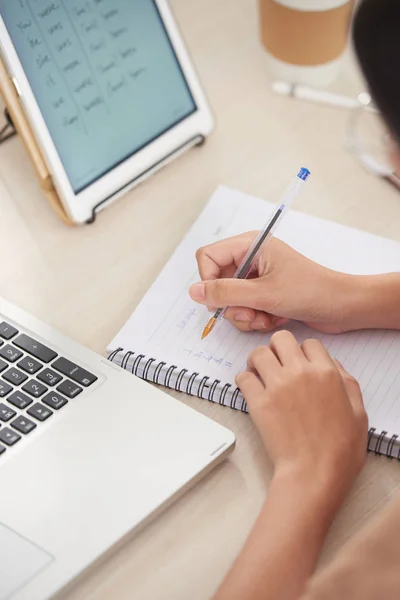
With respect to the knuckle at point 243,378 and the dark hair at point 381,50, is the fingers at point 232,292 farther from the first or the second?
the dark hair at point 381,50

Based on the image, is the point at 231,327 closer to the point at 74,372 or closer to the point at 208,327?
the point at 208,327

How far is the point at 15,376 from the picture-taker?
73cm

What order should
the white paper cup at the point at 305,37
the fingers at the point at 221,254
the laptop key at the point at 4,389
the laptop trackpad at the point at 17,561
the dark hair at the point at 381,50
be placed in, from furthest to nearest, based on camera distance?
the white paper cup at the point at 305,37, the fingers at the point at 221,254, the laptop key at the point at 4,389, the laptop trackpad at the point at 17,561, the dark hair at the point at 381,50

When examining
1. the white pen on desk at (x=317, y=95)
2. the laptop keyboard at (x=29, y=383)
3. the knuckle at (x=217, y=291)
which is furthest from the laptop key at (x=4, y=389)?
the white pen on desk at (x=317, y=95)

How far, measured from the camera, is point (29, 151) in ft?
2.85

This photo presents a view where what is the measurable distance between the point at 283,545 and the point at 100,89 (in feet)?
1.83

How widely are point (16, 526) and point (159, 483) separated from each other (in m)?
0.12

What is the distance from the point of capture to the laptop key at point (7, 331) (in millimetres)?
763

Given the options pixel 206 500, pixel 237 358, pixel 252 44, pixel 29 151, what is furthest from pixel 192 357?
pixel 252 44

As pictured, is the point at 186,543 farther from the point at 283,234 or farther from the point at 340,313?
the point at 283,234

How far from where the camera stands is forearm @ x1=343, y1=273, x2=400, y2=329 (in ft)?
2.60

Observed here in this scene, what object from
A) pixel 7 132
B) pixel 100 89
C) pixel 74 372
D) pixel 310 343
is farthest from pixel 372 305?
pixel 7 132

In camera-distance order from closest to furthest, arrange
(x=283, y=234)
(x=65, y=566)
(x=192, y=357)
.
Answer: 1. (x=65, y=566)
2. (x=192, y=357)
3. (x=283, y=234)

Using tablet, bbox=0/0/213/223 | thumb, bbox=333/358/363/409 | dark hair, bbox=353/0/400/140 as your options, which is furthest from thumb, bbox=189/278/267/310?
dark hair, bbox=353/0/400/140
